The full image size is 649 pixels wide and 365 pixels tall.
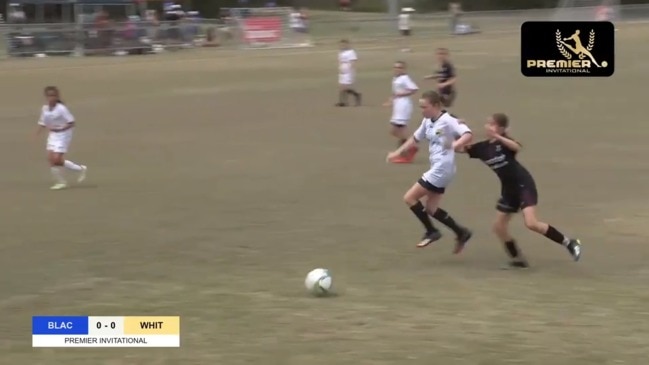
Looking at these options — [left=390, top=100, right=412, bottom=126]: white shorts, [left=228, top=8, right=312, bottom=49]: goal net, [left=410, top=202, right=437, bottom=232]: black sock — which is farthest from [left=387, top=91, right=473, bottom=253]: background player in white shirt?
[left=228, top=8, right=312, bottom=49]: goal net

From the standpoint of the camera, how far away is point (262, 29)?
1651 inches

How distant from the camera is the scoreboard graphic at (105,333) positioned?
7.13 metres

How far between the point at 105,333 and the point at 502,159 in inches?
174

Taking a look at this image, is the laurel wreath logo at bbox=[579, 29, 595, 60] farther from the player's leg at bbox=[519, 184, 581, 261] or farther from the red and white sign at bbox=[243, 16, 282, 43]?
the red and white sign at bbox=[243, 16, 282, 43]

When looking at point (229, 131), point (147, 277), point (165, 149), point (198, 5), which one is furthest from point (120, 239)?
point (198, 5)

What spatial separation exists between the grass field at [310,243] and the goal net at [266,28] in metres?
15.6

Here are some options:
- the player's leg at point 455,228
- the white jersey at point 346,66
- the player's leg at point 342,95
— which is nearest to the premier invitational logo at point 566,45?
the player's leg at point 455,228

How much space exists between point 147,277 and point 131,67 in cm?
2675

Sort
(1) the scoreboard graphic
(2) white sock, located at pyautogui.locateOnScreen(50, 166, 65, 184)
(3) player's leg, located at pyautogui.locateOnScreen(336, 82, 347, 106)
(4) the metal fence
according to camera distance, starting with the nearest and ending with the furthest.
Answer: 1. (1) the scoreboard graphic
2. (2) white sock, located at pyautogui.locateOnScreen(50, 166, 65, 184)
3. (3) player's leg, located at pyautogui.locateOnScreen(336, 82, 347, 106)
4. (4) the metal fence

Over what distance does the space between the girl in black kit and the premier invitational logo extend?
3.60 meters

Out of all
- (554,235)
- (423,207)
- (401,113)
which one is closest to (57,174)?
(401,113)

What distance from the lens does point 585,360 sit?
22.3ft

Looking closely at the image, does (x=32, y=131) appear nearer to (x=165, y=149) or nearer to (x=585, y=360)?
(x=165, y=149)

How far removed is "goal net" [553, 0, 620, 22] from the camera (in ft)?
142
